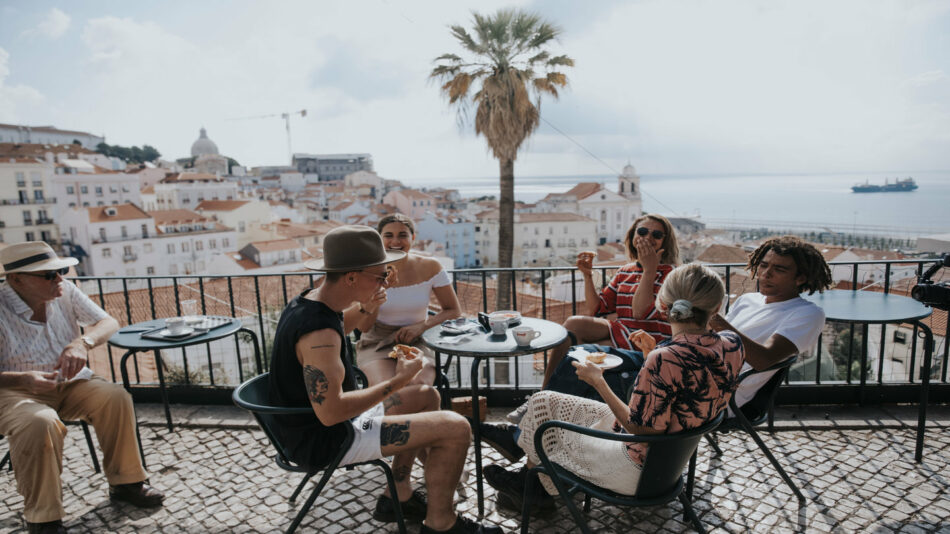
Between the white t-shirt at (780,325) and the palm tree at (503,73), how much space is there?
11955 millimetres

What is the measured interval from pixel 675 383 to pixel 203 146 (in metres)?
139

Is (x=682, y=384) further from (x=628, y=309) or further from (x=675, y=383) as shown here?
(x=628, y=309)

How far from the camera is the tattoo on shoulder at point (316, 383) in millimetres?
1973

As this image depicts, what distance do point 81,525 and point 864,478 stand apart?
4.09 m

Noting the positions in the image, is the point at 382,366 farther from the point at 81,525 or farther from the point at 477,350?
the point at 81,525

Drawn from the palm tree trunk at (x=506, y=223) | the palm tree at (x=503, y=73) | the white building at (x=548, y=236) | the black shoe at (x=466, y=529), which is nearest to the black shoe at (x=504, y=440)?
the black shoe at (x=466, y=529)

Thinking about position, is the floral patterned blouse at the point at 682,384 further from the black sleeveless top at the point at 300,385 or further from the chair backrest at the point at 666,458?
the black sleeveless top at the point at 300,385

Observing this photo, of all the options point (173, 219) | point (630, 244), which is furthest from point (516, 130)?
point (173, 219)

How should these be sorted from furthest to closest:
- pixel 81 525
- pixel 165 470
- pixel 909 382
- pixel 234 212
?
pixel 234 212 < pixel 909 382 < pixel 165 470 < pixel 81 525

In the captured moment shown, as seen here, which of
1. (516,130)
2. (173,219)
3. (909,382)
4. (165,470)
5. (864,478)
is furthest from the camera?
(173,219)

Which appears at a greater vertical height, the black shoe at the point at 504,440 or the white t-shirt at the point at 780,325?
the white t-shirt at the point at 780,325

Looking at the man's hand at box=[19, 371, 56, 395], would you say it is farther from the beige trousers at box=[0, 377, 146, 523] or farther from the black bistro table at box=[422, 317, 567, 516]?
the black bistro table at box=[422, 317, 567, 516]

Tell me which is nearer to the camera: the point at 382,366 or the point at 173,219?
the point at 382,366

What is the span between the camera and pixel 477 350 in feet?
8.29
